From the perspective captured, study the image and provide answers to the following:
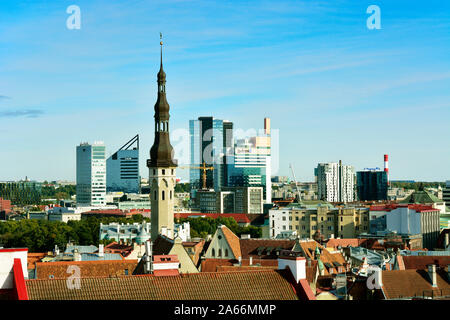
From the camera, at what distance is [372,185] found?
17838 cm

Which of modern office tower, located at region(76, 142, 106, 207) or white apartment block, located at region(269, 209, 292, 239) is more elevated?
modern office tower, located at region(76, 142, 106, 207)

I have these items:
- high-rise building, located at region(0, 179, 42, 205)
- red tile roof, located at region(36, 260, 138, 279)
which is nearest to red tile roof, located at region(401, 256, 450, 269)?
red tile roof, located at region(36, 260, 138, 279)

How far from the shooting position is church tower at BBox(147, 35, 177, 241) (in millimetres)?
52938

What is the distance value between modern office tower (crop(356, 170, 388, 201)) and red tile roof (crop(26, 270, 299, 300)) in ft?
533

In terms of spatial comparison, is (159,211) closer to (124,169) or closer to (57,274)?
(57,274)

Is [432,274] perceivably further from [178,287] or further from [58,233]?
[58,233]

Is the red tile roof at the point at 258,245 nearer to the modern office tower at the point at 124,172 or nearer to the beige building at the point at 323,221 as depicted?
the beige building at the point at 323,221

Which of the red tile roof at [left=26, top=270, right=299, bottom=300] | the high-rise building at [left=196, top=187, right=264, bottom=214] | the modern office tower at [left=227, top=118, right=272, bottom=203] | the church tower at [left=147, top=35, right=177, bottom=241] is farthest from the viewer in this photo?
the modern office tower at [left=227, top=118, right=272, bottom=203]

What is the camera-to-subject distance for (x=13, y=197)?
561 feet

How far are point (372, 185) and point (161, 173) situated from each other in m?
131

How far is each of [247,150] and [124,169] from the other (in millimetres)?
41125

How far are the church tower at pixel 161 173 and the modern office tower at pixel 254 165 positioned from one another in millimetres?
116019

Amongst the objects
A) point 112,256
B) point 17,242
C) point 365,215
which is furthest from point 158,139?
point 365,215

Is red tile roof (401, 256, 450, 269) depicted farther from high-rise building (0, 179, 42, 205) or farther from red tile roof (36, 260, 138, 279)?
high-rise building (0, 179, 42, 205)
